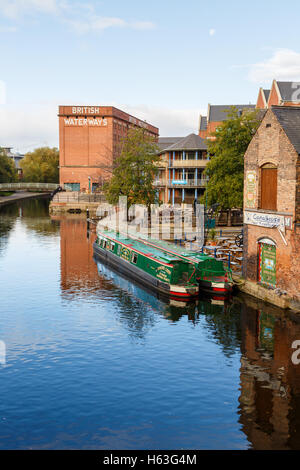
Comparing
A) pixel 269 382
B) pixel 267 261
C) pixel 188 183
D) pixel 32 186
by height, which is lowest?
pixel 269 382

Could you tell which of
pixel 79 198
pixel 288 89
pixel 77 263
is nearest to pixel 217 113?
pixel 288 89

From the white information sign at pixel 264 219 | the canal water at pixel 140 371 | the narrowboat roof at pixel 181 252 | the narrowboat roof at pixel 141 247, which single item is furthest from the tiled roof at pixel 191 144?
the white information sign at pixel 264 219

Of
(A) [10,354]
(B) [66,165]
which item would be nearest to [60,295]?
(A) [10,354]

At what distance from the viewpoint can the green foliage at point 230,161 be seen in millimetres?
49094

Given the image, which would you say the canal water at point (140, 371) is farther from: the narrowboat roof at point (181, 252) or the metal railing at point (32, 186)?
the metal railing at point (32, 186)

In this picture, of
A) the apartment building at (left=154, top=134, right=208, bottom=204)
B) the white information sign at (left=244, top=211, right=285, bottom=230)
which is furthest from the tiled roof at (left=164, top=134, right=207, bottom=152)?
the white information sign at (left=244, top=211, right=285, bottom=230)

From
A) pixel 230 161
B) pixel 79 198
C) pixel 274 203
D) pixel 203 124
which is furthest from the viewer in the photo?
pixel 203 124

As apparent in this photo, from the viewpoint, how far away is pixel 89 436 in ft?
45.2

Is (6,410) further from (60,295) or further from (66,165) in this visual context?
(66,165)

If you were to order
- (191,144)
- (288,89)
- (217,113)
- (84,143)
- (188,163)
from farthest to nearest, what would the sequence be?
(84,143) → (217,113) → (288,89) → (191,144) → (188,163)

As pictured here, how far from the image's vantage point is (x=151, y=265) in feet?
106

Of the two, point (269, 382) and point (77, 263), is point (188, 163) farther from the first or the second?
point (269, 382)

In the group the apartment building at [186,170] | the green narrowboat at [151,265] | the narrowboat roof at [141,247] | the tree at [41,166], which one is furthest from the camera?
the tree at [41,166]

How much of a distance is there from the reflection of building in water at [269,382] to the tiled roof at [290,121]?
9.61 meters
